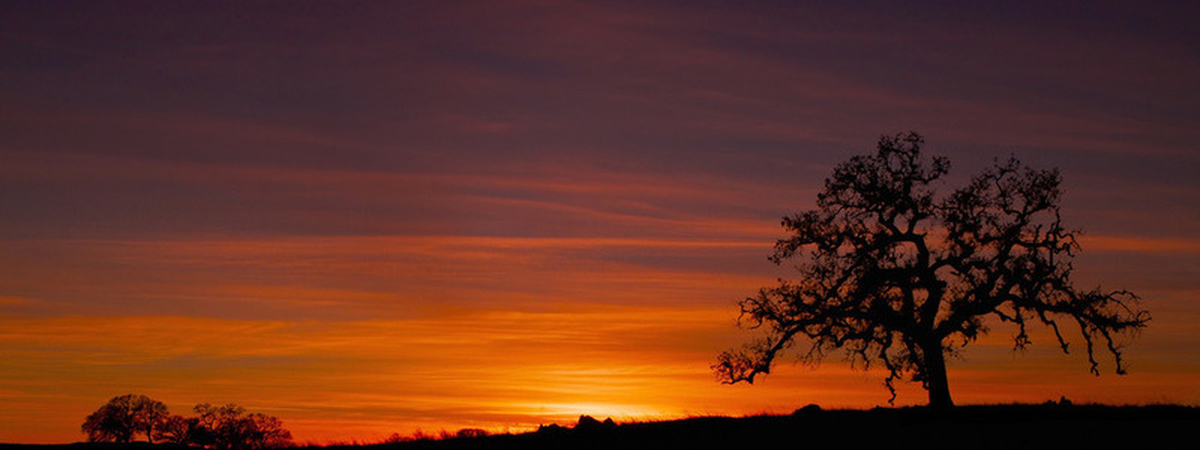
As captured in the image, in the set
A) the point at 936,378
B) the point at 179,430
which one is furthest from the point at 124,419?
the point at 936,378

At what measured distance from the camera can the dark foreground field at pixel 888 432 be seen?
31.8 m

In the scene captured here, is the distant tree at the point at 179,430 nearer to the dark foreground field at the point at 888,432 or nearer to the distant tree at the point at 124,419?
the distant tree at the point at 124,419

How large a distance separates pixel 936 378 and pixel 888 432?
10.2 meters

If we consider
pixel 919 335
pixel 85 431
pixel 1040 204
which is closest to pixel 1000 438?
pixel 919 335

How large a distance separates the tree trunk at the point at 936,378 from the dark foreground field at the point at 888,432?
1232mm

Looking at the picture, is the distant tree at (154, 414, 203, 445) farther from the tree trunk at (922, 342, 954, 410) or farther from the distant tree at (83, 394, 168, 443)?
the tree trunk at (922, 342, 954, 410)

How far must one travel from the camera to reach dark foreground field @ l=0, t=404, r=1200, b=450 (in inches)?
1253

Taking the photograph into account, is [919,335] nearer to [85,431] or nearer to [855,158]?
[855,158]

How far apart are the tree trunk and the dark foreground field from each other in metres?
1.23

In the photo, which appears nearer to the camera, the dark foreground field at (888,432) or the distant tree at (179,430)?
the dark foreground field at (888,432)

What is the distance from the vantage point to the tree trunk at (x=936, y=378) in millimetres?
43094

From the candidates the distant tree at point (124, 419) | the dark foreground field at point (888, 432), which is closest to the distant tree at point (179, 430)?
the distant tree at point (124, 419)

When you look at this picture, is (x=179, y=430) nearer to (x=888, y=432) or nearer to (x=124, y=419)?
(x=124, y=419)

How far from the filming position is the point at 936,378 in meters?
43.4
